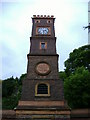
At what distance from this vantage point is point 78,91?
26469 mm

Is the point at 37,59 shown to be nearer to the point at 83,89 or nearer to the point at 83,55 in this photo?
the point at 83,89

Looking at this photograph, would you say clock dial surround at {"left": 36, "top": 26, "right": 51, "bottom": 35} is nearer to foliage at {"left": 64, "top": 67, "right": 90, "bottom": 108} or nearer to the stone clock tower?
the stone clock tower

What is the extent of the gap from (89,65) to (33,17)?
572 inches

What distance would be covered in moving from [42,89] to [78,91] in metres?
6.99

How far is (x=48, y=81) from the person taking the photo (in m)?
21.5

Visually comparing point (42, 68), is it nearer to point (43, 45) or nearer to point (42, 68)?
point (42, 68)

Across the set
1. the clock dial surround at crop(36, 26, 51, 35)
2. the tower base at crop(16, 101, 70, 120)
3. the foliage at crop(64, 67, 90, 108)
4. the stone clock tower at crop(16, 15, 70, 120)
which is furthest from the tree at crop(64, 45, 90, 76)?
the tower base at crop(16, 101, 70, 120)

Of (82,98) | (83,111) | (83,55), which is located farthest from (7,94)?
(83,111)

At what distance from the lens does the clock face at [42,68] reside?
21953mm

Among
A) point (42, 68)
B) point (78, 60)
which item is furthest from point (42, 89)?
point (78, 60)

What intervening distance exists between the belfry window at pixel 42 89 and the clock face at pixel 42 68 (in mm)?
1315

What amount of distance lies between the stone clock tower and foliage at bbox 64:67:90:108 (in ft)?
18.9

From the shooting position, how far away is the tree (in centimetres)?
3434

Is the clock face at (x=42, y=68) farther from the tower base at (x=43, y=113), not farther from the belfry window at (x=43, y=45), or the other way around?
the tower base at (x=43, y=113)
